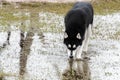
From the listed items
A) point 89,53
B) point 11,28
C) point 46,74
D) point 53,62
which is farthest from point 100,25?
point 46,74

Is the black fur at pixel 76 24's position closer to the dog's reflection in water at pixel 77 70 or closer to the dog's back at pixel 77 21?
the dog's back at pixel 77 21

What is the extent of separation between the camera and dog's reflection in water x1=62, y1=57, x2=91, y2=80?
9.27 meters

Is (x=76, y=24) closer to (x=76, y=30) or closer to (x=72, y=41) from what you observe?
(x=76, y=30)

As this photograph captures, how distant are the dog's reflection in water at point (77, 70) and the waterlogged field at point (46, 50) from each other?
0.9 inches

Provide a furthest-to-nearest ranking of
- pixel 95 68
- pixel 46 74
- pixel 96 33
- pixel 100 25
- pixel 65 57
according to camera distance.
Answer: pixel 100 25 < pixel 96 33 < pixel 65 57 < pixel 95 68 < pixel 46 74

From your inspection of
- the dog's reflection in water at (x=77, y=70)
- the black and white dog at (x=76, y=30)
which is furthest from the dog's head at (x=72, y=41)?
the dog's reflection in water at (x=77, y=70)

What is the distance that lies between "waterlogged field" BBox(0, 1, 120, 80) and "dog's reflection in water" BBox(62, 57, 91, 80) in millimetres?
22

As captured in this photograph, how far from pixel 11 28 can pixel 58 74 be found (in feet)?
18.2

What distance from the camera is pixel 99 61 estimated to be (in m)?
10.8

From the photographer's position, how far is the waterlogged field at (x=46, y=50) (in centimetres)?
950

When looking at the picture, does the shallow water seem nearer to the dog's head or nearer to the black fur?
the dog's head

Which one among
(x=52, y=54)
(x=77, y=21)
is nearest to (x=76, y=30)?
(x=77, y=21)

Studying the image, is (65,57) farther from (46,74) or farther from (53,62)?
(46,74)

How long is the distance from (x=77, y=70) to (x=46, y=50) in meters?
1.93
